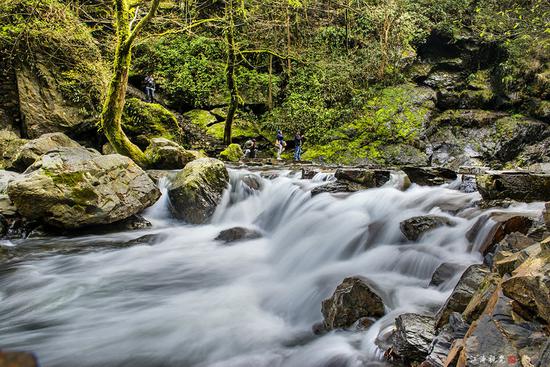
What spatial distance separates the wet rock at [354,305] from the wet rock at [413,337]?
1.98ft

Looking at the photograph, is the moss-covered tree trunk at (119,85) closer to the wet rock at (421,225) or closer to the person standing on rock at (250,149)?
the person standing on rock at (250,149)

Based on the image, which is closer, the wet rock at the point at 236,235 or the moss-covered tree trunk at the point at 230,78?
the wet rock at the point at 236,235

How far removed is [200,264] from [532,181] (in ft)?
19.5

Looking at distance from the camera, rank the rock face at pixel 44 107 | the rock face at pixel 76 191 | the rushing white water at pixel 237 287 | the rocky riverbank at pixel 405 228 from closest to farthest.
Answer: the rocky riverbank at pixel 405 228 → the rushing white water at pixel 237 287 → the rock face at pixel 76 191 → the rock face at pixel 44 107

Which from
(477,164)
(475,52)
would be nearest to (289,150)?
(477,164)

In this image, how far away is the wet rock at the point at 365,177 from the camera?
9.09 m

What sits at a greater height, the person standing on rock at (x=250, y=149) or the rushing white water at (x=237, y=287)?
the person standing on rock at (x=250, y=149)

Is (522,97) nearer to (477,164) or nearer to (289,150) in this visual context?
(477,164)

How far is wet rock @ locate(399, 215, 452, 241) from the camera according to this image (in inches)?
230

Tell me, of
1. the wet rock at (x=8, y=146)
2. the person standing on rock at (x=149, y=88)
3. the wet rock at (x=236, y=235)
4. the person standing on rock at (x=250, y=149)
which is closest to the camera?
the wet rock at (x=236, y=235)

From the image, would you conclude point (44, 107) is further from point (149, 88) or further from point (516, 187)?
point (516, 187)

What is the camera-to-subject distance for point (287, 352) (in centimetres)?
408

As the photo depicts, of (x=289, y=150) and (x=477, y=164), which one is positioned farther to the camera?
(x=289, y=150)

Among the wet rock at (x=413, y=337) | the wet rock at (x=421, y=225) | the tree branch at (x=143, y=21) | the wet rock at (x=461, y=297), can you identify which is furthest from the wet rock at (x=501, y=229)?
the tree branch at (x=143, y=21)
